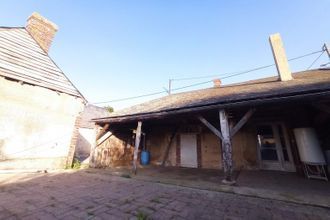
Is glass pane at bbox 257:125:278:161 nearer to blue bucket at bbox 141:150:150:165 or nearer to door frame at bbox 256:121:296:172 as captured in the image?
door frame at bbox 256:121:296:172

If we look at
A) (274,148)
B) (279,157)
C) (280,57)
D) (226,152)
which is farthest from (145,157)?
(280,57)

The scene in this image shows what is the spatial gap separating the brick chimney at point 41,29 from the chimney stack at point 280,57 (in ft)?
42.5

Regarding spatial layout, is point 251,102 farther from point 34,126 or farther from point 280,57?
point 34,126

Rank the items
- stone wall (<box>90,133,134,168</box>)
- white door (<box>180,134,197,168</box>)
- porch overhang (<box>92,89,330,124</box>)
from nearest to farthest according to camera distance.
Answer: porch overhang (<box>92,89,330,124</box>)
stone wall (<box>90,133,134,168</box>)
white door (<box>180,134,197,168</box>)

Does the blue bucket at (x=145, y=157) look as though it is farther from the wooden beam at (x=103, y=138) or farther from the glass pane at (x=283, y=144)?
the glass pane at (x=283, y=144)

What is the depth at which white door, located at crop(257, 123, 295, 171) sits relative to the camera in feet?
22.0

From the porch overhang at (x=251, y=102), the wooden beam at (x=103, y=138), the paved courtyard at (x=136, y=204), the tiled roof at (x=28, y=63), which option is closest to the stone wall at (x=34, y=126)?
the tiled roof at (x=28, y=63)

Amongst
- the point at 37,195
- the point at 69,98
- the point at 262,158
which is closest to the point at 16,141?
the point at 69,98

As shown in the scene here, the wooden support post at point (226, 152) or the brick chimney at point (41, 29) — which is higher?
the brick chimney at point (41, 29)

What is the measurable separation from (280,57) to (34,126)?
1202cm

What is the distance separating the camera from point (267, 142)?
285 inches

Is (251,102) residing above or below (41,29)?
below

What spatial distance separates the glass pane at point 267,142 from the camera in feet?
23.2

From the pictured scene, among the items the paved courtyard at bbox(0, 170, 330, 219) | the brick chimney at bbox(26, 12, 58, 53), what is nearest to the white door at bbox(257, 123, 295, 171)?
the paved courtyard at bbox(0, 170, 330, 219)
